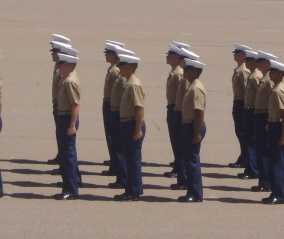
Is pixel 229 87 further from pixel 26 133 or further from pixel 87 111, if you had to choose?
pixel 26 133

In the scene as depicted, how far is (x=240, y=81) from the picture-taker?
37.7 feet

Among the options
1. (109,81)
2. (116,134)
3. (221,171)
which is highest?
(109,81)

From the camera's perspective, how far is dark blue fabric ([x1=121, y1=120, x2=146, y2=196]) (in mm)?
9461

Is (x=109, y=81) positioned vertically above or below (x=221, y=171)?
above

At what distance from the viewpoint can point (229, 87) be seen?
63.9 ft

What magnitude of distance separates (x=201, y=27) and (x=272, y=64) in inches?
872

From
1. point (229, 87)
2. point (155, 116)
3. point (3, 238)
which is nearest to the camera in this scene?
point (3, 238)

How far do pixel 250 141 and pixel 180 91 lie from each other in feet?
5.02

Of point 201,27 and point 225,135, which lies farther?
point 201,27

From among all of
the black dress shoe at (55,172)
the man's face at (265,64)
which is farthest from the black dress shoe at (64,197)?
the man's face at (265,64)

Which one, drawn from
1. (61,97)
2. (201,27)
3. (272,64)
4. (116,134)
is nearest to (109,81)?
(116,134)

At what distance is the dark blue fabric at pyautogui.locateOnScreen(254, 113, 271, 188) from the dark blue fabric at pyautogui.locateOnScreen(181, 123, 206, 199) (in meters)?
1.11

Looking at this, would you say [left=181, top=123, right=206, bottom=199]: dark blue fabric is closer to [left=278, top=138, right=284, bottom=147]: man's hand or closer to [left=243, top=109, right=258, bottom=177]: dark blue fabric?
[left=278, top=138, right=284, bottom=147]: man's hand

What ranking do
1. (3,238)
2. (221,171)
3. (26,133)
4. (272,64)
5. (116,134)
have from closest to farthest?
1. (3,238)
2. (272,64)
3. (116,134)
4. (221,171)
5. (26,133)
